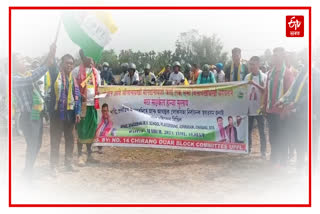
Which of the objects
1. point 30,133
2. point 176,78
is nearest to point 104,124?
point 30,133

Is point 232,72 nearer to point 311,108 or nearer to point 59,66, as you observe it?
point 311,108

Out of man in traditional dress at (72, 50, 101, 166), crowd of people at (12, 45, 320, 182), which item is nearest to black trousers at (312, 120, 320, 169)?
crowd of people at (12, 45, 320, 182)

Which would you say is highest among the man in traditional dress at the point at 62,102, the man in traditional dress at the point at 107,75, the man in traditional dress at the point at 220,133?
→ the man in traditional dress at the point at 107,75

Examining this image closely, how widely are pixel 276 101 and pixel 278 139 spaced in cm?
72

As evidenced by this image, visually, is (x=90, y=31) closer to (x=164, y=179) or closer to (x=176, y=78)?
(x=164, y=179)

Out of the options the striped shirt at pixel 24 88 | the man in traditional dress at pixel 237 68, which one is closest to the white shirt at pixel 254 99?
the man in traditional dress at pixel 237 68

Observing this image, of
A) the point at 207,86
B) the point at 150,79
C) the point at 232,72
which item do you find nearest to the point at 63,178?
the point at 207,86

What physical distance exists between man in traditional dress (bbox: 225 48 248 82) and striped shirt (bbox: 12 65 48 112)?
4.18m

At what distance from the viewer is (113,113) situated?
716 centimetres

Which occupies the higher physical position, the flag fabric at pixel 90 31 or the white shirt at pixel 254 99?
the flag fabric at pixel 90 31

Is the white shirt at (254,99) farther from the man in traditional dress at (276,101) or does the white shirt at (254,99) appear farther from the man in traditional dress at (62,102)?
the man in traditional dress at (62,102)

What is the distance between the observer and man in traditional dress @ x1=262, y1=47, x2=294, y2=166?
6.30 metres

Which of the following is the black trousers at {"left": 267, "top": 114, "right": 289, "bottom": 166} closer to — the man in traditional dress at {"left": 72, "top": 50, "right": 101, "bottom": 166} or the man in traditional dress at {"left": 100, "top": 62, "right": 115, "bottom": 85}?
the man in traditional dress at {"left": 72, "top": 50, "right": 101, "bottom": 166}

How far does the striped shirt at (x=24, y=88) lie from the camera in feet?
16.6
